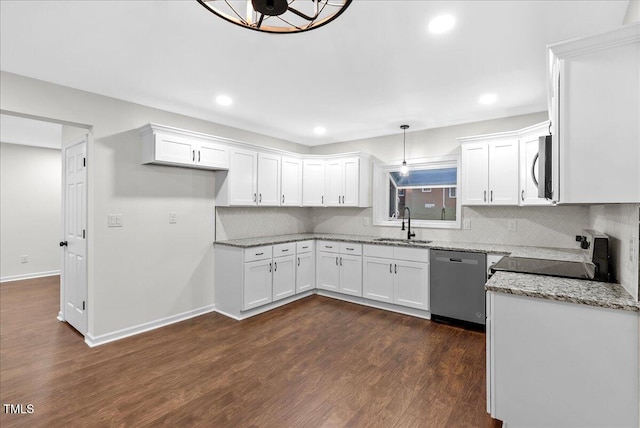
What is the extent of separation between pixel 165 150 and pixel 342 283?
114 inches

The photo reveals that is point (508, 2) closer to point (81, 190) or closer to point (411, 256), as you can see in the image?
point (411, 256)

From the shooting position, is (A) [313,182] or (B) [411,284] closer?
(B) [411,284]

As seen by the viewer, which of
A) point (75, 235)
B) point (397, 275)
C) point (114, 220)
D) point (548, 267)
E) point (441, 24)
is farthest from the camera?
point (397, 275)

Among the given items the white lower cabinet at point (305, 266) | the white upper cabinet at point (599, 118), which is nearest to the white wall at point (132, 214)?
the white lower cabinet at point (305, 266)

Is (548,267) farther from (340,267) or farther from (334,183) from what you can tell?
(334,183)

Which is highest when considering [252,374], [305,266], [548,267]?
[548,267]

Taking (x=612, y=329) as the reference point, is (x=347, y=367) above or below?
below

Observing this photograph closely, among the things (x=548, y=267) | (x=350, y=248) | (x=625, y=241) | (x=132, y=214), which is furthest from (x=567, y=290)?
(x=132, y=214)

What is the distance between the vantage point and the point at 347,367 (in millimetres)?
2674

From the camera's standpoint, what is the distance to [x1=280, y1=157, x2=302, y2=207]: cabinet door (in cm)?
477

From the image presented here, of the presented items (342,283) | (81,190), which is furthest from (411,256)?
(81,190)

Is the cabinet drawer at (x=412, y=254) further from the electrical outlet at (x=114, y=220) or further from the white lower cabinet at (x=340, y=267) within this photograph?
the electrical outlet at (x=114, y=220)

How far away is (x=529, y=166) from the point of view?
3383 mm

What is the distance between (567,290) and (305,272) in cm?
335
